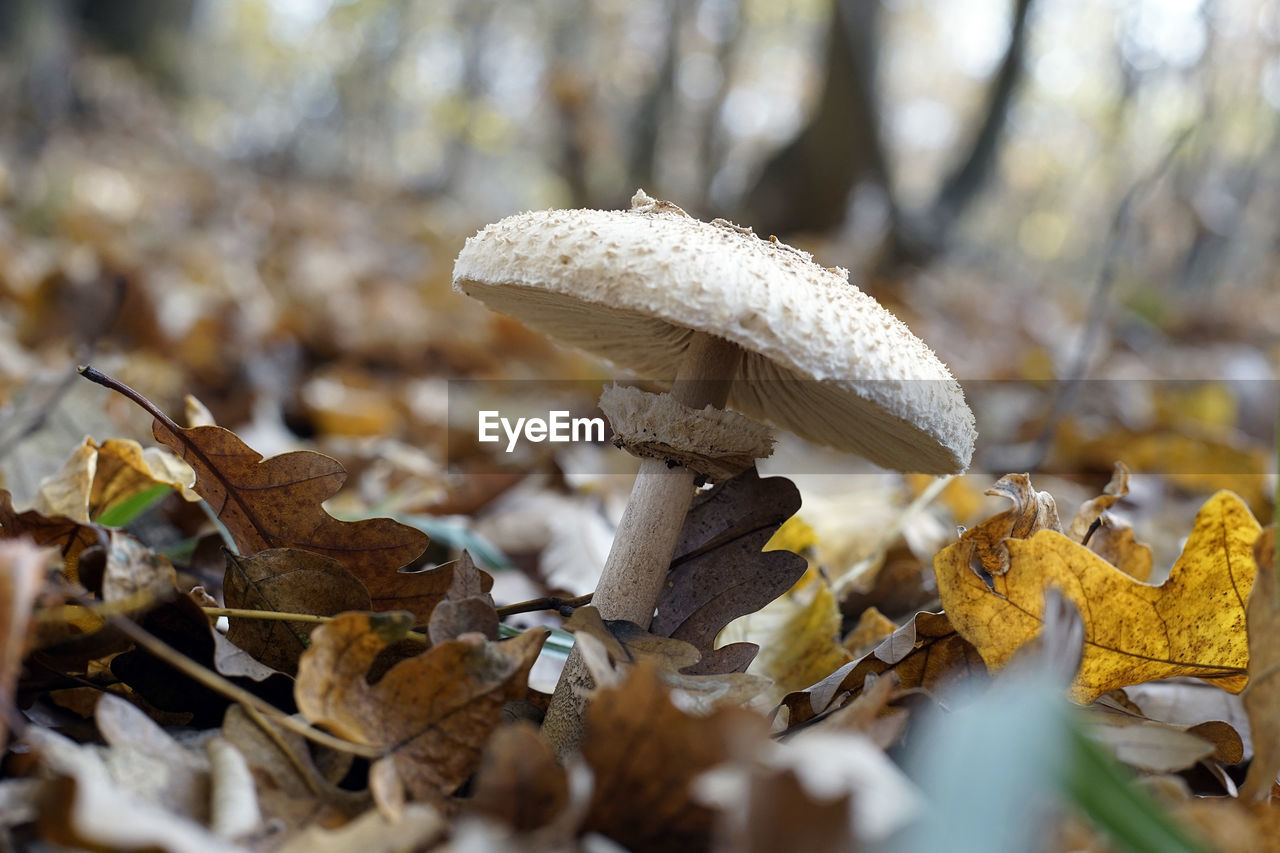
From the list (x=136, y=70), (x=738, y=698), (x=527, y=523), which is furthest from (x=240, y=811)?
(x=136, y=70)

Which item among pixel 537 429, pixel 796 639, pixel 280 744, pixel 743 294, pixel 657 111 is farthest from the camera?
pixel 657 111

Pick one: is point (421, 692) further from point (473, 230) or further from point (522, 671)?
point (473, 230)

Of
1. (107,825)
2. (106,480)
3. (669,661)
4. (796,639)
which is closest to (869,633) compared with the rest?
(796,639)

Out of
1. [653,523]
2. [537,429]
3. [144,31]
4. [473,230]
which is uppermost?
[144,31]

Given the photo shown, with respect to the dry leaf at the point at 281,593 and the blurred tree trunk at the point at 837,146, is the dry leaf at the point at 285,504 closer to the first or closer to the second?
the dry leaf at the point at 281,593

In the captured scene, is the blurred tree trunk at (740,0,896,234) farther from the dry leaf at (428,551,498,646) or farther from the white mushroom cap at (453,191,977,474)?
the dry leaf at (428,551,498,646)

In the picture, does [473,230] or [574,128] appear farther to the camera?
[473,230]

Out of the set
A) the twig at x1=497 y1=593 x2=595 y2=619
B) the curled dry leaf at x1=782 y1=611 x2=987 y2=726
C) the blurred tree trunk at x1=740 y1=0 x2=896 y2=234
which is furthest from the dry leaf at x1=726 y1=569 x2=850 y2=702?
the blurred tree trunk at x1=740 y1=0 x2=896 y2=234

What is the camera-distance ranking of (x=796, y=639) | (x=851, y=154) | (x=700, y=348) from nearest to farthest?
1. (x=700, y=348)
2. (x=796, y=639)
3. (x=851, y=154)
